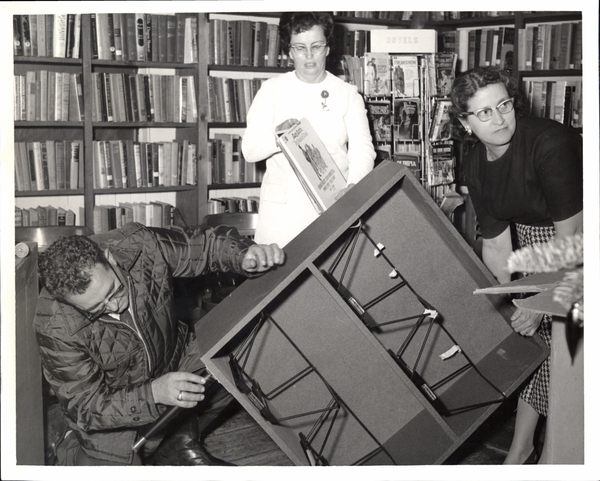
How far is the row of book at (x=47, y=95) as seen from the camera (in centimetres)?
354

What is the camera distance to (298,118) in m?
2.45

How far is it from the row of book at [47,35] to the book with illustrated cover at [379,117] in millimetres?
1699

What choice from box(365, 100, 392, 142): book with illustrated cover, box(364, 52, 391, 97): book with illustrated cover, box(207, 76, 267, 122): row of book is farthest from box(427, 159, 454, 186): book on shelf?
box(207, 76, 267, 122): row of book

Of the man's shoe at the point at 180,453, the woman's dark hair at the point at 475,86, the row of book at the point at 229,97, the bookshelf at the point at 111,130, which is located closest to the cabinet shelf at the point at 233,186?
the bookshelf at the point at 111,130

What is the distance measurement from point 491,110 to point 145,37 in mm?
2487

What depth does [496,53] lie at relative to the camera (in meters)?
4.31

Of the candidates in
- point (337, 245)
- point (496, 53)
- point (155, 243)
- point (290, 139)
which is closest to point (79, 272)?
point (155, 243)

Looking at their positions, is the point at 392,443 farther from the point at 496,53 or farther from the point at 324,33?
the point at 496,53

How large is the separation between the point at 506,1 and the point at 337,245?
830 mm

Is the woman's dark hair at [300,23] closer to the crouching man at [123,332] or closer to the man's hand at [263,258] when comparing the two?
the crouching man at [123,332]

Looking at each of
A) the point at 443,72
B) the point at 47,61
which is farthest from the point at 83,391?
the point at 443,72

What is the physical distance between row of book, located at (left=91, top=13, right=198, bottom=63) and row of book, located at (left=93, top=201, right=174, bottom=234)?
2.92ft

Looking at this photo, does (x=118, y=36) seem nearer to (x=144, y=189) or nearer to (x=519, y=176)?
(x=144, y=189)

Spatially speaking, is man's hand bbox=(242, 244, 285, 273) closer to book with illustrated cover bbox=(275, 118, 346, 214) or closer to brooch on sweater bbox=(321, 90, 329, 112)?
book with illustrated cover bbox=(275, 118, 346, 214)
